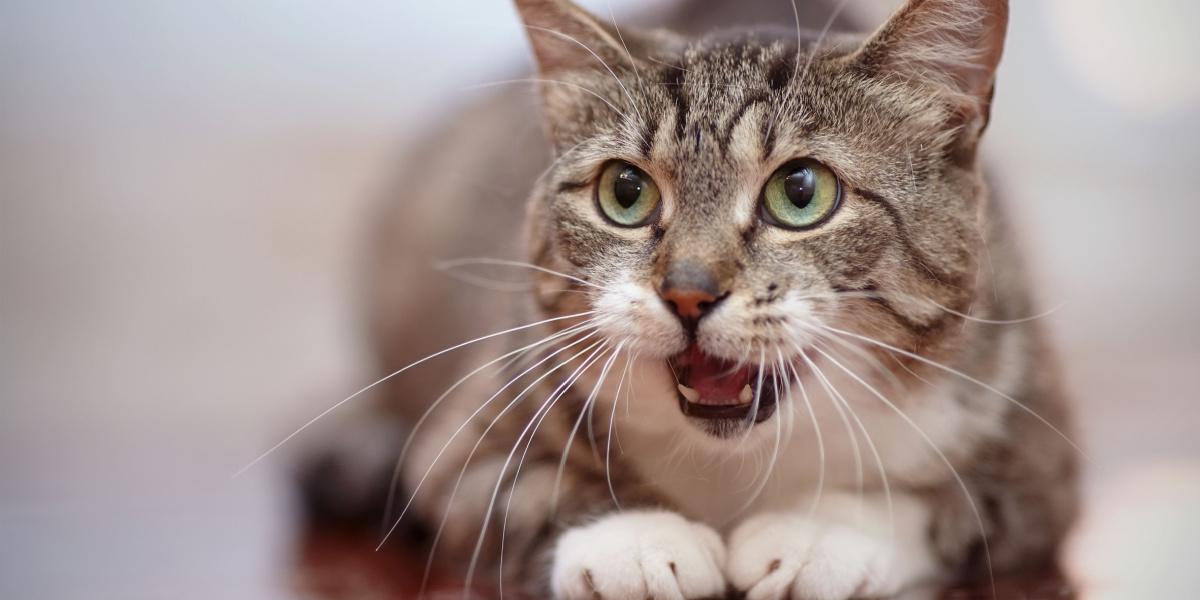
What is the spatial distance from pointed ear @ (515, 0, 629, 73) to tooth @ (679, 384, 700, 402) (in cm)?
41

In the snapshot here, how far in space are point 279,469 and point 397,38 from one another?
0.91 metres

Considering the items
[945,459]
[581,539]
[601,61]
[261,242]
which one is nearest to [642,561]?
[581,539]

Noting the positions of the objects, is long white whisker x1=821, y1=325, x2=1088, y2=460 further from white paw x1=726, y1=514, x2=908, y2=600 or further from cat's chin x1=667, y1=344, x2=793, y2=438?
white paw x1=726, y1=514, x2=908, y2=600

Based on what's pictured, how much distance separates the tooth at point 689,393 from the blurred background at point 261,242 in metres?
0.58

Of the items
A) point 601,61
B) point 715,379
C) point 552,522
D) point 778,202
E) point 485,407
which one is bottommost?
point 552,522

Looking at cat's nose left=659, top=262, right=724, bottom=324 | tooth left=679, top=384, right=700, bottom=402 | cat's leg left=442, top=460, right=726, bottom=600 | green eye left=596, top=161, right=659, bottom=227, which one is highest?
green eye left=596, top=161, right=659, bottom=227

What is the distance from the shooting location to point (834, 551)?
1.04 m

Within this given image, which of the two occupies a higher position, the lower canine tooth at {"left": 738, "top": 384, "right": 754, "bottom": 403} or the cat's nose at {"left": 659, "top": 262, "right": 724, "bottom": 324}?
the cat's nose at {"left": 659, "top": 262, "right": 724, "bottom": 324}

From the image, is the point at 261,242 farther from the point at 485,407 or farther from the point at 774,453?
the point at 774,453

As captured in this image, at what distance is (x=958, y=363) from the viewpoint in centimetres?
118

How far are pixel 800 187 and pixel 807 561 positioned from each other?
40 centimetres

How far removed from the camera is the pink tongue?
3.34 ft

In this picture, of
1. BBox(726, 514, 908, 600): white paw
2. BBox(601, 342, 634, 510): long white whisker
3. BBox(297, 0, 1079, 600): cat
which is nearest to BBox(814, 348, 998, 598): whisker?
BBox(297, 0, 1079, 600): cat

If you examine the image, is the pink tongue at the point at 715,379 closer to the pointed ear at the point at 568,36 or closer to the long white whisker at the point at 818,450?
the long white whisker at the point at 818,450
